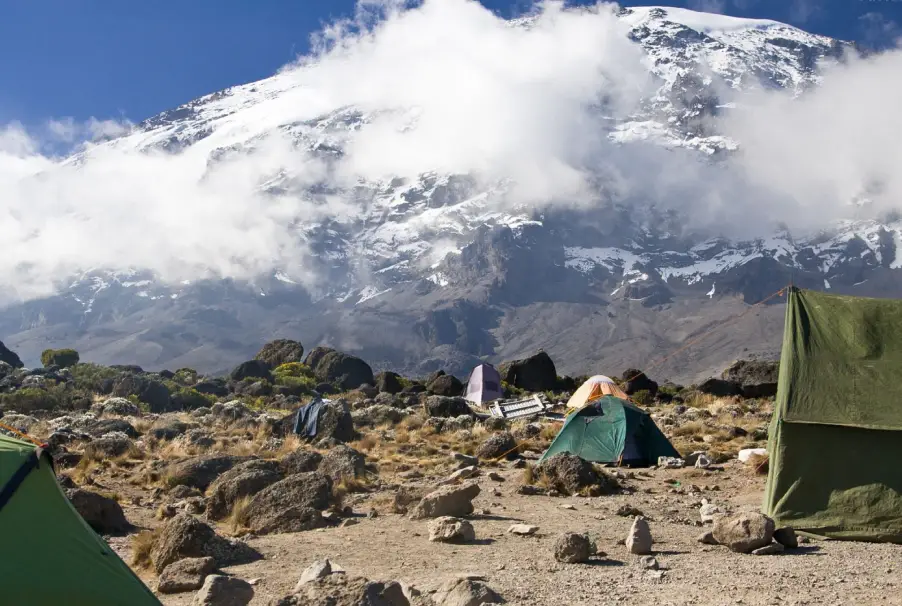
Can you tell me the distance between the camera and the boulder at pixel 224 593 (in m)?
7.67

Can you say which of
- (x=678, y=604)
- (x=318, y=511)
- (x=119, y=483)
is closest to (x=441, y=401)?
(x=119, y=483)

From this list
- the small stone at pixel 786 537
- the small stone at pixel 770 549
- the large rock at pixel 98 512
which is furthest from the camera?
the large rock at pixel 98 512

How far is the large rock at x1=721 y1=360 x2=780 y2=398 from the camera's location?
37406 millimetres

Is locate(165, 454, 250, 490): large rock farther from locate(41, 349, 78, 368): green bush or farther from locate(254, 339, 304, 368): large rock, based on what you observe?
locate(254, 339, 304, 368): large rock

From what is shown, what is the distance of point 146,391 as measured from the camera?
36219 millimetres

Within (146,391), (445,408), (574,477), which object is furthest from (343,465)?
(146,391)

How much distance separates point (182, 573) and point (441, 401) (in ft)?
71.2

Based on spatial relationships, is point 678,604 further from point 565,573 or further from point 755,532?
point 755,532

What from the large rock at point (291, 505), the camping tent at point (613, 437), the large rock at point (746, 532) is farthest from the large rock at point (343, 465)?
the large rock at point (746, 532)

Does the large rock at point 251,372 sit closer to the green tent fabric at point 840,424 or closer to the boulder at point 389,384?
the boulder at point 389,384

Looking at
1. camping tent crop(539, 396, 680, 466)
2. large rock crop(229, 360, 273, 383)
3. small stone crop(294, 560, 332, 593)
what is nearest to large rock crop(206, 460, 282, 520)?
small stone crop(294, 560, 332, 593)

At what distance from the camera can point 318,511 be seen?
39.6 ft

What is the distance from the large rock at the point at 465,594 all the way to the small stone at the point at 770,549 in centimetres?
336

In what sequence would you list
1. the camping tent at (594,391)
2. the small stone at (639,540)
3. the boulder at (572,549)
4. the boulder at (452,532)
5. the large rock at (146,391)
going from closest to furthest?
the boulder at (572,549) < the small stone at (639,540) < the boulder at (452,532) < the camping tent at (594,391) < the large rock at (146,391)
